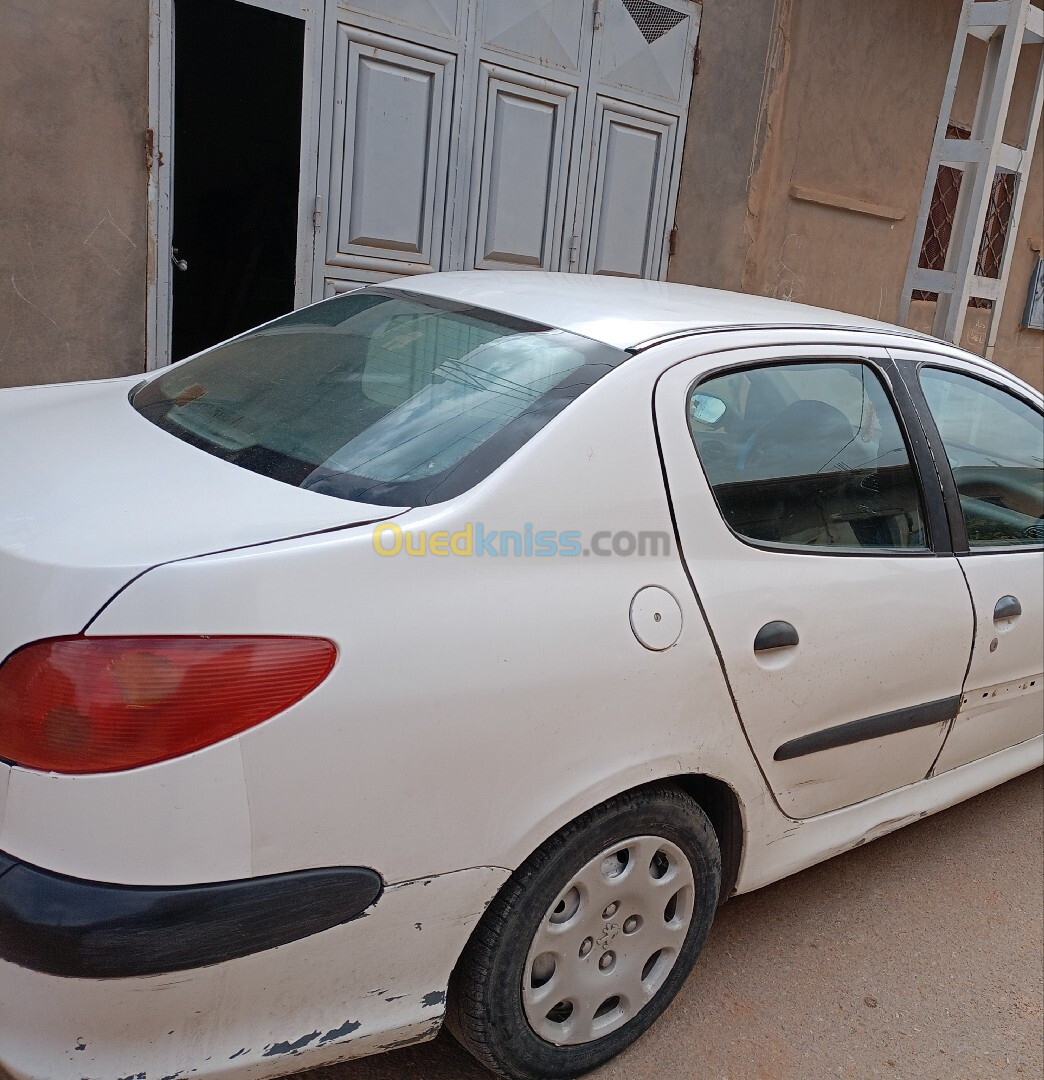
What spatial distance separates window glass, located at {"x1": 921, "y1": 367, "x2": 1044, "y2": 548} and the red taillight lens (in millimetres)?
1922

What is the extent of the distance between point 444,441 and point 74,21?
11.5 ft

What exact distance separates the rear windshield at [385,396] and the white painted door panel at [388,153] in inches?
121

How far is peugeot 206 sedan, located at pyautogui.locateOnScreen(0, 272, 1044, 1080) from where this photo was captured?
4.68 feet

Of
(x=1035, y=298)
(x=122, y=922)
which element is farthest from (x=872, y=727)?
(x=1035, y=298)

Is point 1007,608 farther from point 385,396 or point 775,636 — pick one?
point 385,396

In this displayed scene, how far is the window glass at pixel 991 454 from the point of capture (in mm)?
Answer: 2639

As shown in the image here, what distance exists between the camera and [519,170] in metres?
6.02

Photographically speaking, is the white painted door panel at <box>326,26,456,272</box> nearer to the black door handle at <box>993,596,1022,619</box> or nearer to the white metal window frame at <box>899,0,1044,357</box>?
the white metal window frame at <box>899,0,1044,357</box>

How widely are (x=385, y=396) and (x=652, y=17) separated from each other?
17.6ft

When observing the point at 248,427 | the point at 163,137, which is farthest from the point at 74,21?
the point at 248,427

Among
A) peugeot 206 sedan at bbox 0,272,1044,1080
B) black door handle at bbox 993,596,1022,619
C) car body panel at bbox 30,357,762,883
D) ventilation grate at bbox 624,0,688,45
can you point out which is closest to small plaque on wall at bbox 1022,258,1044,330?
ventilation grate at bbox 624,0,688,45

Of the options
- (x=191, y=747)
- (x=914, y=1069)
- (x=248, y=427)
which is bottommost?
(x=914, y=1069)

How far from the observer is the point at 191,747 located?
4.69ft

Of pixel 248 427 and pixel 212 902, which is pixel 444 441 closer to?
pixel 248 427
